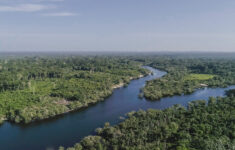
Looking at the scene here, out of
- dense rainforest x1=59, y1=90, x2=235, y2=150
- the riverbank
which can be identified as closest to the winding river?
the riverbank

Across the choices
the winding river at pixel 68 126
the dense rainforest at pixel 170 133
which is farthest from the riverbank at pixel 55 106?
the dense rainforest at pixel 170 133

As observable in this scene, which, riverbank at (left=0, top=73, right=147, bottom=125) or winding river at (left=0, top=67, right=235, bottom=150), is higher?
riverbank at (left=0, top=73, right=147, bottom=125)

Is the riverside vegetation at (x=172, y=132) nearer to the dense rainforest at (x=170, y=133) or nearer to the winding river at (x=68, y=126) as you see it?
the dense rainforest at (x=170, y=133)

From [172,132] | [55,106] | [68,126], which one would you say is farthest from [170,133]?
[55,106]

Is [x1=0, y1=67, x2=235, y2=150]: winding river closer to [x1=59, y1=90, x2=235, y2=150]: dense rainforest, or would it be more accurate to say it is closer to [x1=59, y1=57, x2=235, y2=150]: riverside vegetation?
[x1=59, y1=57, x2=235, y2=150]: riverside vegetation

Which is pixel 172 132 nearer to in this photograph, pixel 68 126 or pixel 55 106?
pixel 68 126

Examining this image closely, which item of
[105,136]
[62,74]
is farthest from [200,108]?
[62,74]

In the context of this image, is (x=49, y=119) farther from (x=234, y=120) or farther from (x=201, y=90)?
(x=201, y=90)
